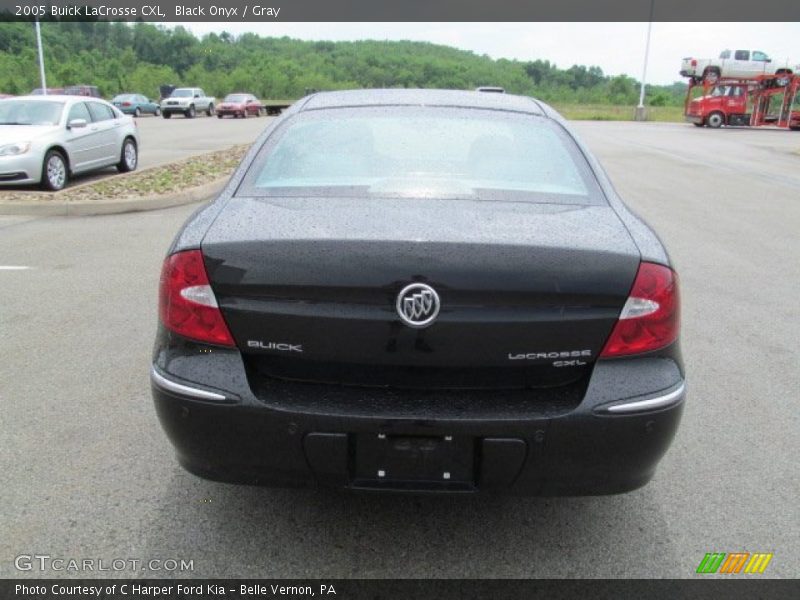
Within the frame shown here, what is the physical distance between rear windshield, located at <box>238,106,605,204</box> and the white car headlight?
889 cm

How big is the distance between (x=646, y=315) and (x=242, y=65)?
92598 mm

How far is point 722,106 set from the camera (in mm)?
39906

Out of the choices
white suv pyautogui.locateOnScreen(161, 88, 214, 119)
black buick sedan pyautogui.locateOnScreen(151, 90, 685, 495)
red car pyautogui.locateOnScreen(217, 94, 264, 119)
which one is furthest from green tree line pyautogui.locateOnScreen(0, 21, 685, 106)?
black buick sedan pyautogui.locateOnScreen(151, 90, 685, 495)

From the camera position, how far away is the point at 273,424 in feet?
7.06

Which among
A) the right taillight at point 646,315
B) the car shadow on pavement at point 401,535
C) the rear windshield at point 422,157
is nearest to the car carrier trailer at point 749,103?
the rear windshield at point 422,157

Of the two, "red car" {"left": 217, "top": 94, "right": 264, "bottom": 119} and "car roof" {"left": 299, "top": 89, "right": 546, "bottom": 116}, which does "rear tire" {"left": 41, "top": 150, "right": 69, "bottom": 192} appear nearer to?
"car roof" {"left": 299, "top": 89, "right": 546, "bottom": 116}

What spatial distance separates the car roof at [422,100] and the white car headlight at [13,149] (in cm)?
849

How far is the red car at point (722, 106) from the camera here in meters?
39.8

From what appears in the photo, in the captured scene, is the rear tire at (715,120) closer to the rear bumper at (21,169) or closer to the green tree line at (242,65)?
the green tree line at (242,65)

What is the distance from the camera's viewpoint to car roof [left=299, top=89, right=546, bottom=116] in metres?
3.46

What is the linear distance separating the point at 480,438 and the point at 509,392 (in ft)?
0.61

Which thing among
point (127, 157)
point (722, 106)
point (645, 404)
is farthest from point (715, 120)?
point (645, 404)

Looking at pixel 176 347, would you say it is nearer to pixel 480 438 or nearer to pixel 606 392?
pixel 480 438

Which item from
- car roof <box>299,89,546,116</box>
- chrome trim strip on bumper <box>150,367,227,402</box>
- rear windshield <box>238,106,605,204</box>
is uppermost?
car roof <box>299,89,546,116</box>
